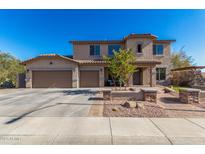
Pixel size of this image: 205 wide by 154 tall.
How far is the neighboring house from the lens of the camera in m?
18.0

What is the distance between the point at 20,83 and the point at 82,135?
18546mm

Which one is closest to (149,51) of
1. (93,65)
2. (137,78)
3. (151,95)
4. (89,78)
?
(137,78)

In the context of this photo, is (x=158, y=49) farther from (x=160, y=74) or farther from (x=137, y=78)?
(x=137, y=78)

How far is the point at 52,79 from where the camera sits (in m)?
18.2

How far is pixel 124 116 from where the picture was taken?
591cm

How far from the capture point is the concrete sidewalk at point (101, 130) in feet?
12.6

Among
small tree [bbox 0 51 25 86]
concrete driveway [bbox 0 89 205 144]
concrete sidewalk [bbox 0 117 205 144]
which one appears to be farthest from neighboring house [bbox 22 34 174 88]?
concrete sidewalk [bbox 0 117 205 144]

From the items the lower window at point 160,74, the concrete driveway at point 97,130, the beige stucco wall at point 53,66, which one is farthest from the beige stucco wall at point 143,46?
the concrete driveway at point 97,130

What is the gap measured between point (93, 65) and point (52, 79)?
19.1 ft

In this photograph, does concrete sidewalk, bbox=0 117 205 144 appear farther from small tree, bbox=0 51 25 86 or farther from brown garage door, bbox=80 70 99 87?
small tree, bbox=0 51 25 86

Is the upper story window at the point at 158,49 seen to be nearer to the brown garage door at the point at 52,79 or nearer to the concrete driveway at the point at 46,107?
the brown garage door at the point at 52,79

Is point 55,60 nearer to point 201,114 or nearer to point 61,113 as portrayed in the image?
point 61,113

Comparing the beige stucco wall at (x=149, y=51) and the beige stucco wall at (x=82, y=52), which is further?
the beige stucco wall at (x=82, y=52)
